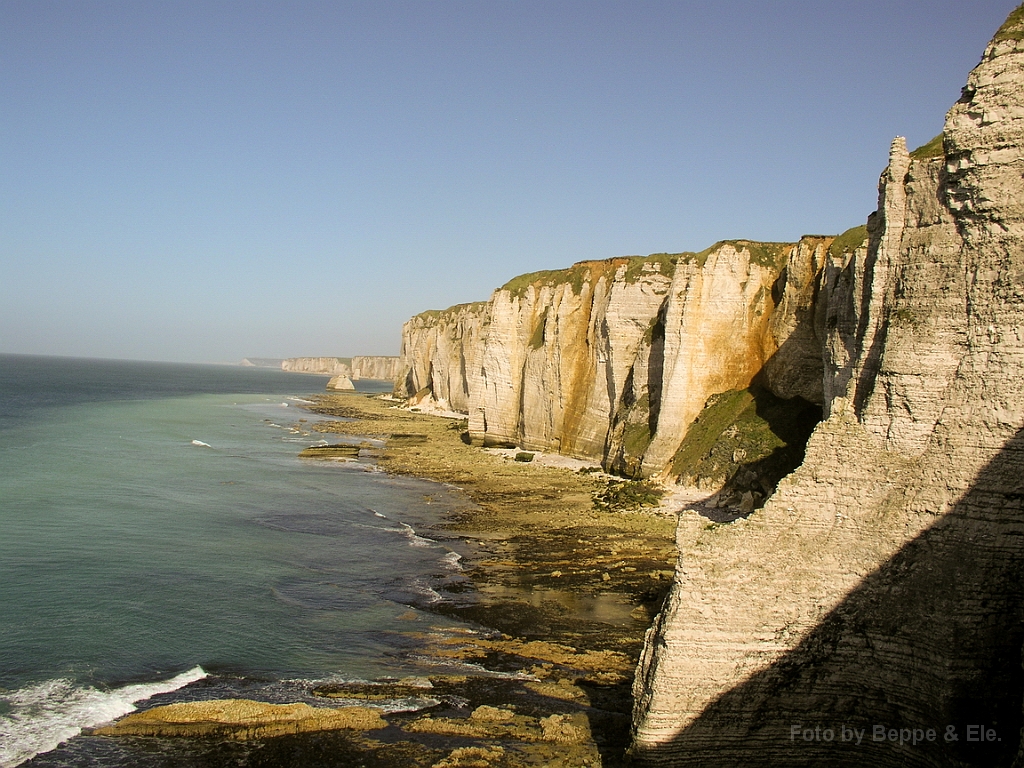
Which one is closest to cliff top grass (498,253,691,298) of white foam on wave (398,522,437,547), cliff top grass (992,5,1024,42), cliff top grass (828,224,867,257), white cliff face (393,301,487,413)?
cliff top grass (828,224,867,257)

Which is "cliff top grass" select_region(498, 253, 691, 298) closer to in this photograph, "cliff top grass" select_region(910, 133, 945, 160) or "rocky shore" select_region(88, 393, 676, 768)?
"rocky shore" select_region(88, 393, 676, 768)

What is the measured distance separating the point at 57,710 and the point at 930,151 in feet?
68.5

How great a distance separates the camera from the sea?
51.0 ft

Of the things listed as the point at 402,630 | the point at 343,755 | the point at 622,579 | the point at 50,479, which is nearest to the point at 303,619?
the point at 402,630

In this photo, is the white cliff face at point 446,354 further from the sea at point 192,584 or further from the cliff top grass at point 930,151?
the cliff top grass at point 930,151

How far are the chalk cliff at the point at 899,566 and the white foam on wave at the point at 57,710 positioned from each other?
33.5 feet

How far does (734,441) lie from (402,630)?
21.2m

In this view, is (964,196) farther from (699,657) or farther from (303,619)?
(303,619)

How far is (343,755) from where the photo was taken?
13.1m

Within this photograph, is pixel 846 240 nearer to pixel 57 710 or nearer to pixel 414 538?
pixel 414 538

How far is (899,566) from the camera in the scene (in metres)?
12.0

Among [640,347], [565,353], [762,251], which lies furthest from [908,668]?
[565,353]

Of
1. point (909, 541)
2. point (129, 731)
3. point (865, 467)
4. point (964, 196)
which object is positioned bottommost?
point (129, 731)

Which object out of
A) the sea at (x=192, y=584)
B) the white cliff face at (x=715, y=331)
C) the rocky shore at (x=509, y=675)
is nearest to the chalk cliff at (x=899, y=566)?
the rocky shore at (x=509, y=675)
